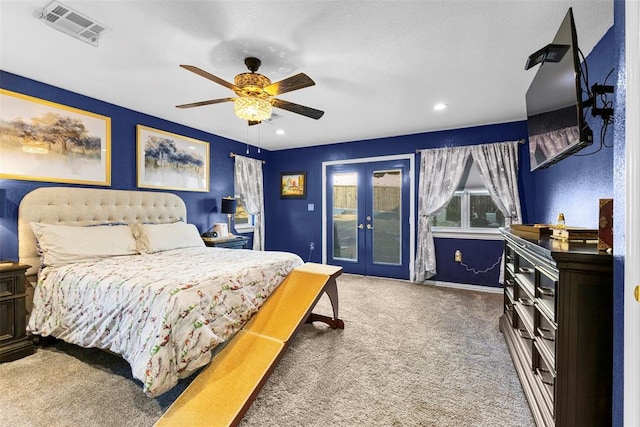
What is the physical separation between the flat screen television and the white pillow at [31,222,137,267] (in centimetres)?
377

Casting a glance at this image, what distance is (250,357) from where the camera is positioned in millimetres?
2023

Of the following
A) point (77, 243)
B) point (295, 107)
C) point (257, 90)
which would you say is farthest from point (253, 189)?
point (257, 90)

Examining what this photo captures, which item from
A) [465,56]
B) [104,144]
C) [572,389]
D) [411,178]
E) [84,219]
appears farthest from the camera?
[411,178]

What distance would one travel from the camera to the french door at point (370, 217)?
497cm

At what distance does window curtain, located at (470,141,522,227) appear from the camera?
4055 millimetres

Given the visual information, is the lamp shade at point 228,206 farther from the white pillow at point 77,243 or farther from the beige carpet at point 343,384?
the beige carpet at point 343,384

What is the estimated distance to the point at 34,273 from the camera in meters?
2.69

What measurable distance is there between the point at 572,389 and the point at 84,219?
4.15m

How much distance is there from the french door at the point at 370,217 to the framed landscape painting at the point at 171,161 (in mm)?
2313

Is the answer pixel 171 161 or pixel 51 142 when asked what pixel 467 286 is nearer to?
pixel 171 161

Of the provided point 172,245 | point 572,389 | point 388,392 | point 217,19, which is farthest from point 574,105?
point 172,245

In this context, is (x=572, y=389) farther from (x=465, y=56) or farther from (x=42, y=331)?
(x=42, y=331)

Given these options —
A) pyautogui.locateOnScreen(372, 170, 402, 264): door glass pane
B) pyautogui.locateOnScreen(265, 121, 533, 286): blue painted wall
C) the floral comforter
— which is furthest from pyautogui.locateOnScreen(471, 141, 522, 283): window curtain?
the floral comforter

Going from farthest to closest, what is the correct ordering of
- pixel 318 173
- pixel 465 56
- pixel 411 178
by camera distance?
1. pixel 318 173
2. pixel 411 178
3. pixel 465 56
